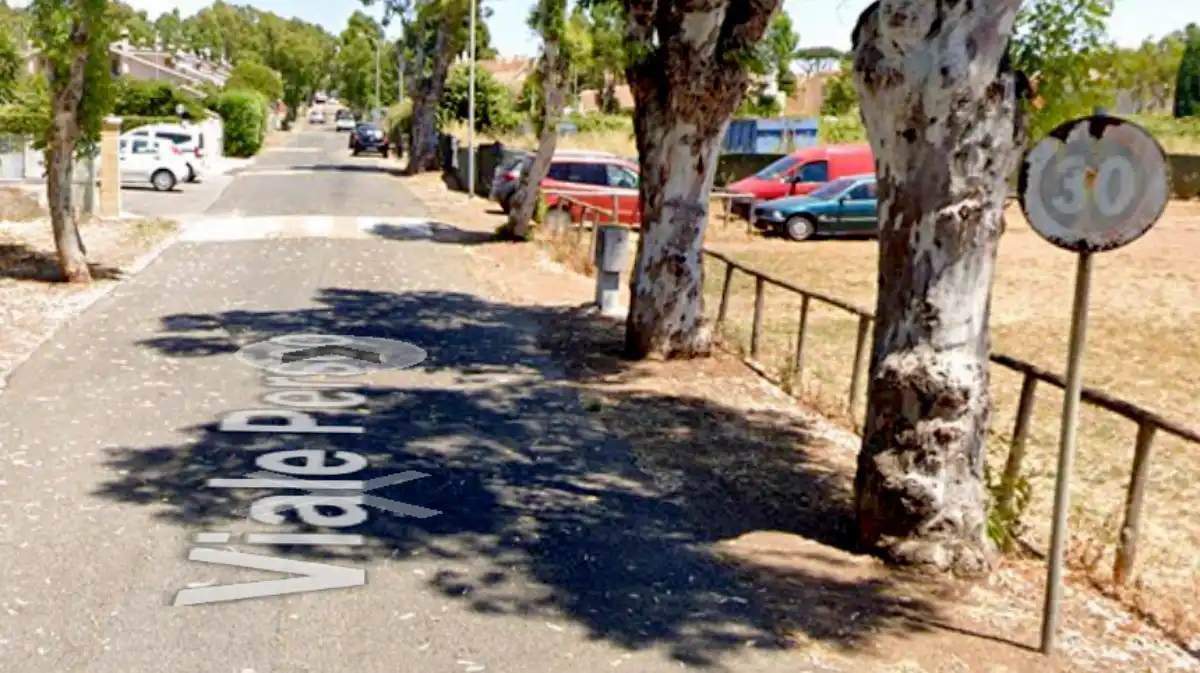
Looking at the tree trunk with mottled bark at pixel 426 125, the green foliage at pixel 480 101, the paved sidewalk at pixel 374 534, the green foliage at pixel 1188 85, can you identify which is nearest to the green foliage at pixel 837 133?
the green foliage at pixel 480 101

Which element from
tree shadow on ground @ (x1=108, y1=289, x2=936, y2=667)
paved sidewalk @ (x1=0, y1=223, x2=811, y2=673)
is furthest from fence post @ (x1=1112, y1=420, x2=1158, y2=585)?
paved sidewalk @ (x1=0, y1=223, x2=811, y2=673)

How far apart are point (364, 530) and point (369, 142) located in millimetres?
53841

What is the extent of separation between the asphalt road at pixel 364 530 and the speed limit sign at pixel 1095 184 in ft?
7.06

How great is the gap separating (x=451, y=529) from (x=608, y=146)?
4706 centimetres

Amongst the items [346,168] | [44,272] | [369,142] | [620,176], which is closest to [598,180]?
[620,176]

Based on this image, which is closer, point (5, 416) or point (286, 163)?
point (5, 416)

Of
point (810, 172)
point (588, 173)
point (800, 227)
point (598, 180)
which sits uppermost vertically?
point (810, 172)

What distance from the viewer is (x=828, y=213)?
25281 mm

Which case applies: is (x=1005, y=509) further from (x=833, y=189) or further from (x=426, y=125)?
(x=426, y=125)

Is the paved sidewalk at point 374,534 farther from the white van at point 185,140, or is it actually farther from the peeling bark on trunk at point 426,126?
the peeling bark on trunk at point 426,126

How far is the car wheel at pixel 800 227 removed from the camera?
25.3 metres

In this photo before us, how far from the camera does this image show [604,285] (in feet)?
48.7

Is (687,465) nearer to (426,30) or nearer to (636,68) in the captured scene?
(636,68)

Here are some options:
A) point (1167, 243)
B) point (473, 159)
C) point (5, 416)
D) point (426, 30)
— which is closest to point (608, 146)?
point (426, 30)
